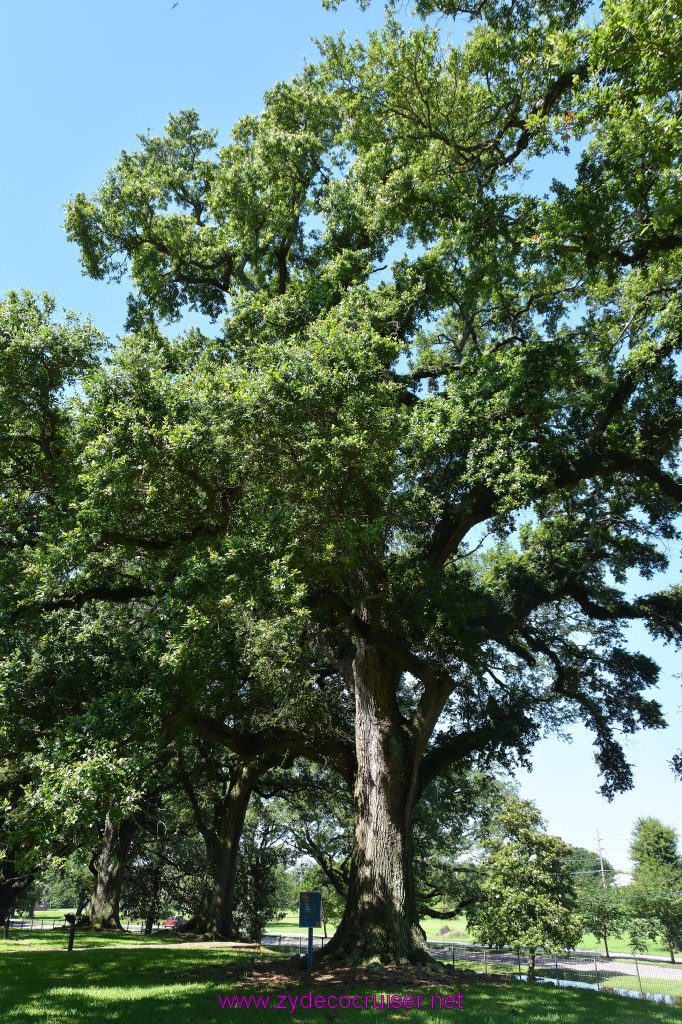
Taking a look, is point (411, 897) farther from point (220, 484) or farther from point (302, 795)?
point (302, 795)

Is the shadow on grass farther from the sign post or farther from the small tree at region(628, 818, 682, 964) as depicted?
the small tree at region(628, 818, 682, 964)

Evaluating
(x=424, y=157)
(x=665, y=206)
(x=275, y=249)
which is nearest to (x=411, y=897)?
(x=665, y=206)

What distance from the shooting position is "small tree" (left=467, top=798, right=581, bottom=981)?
13.2 m

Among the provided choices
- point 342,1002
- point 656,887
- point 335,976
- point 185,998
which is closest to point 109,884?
point 335,976

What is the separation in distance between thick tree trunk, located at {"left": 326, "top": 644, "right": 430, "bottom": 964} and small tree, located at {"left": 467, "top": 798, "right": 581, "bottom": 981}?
387 cm

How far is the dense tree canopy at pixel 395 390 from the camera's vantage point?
8.35 m

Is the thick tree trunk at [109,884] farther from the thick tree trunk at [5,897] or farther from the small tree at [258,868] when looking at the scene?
the small tree at [258,868]

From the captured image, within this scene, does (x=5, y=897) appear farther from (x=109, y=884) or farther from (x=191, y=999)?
(x=191, y=999)

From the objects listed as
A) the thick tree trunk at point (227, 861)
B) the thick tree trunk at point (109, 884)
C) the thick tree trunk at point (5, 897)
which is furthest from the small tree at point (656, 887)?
the thick tree trunk at point (5, 897)

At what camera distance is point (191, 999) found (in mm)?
8000

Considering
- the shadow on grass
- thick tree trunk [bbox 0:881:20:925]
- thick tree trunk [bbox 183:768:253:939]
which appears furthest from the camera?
thick tree trunk [bbox 0:881:20:925]

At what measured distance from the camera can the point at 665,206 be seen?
688 centimetres

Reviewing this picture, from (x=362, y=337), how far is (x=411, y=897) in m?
9.31

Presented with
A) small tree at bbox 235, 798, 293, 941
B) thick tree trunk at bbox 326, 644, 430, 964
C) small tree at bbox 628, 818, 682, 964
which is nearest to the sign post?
thick tree trunk at bbox 326, 644, 430, 964
